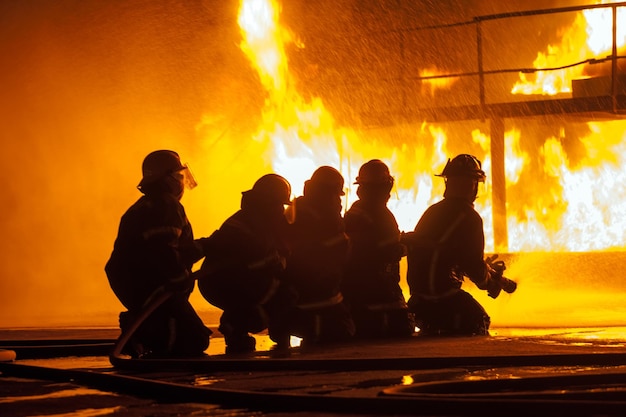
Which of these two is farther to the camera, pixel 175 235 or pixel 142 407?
pixel 175 235

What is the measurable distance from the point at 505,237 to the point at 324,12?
4.80 metres

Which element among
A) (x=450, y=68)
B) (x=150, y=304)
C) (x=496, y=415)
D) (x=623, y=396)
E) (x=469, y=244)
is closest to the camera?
(x=496, y=415)

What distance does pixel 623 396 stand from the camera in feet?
17.2

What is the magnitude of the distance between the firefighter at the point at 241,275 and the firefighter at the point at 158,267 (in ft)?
1.00

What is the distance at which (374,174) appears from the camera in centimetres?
993

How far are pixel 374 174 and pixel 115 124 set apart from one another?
1025 cm

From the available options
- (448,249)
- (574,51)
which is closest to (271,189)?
(448,249)

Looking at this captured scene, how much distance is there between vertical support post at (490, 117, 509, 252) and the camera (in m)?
17.7

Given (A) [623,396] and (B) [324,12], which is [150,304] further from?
(B) [324,12]

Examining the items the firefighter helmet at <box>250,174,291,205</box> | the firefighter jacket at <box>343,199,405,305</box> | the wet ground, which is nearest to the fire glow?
the firefighter jacket at <box>343,199,405,305</box>

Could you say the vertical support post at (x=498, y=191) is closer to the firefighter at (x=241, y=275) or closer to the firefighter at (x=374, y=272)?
the firefighter at (x=374, y=272)

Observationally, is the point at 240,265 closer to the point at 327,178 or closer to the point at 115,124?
the point at 327,178

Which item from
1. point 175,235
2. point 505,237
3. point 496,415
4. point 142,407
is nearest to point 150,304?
point 175,235

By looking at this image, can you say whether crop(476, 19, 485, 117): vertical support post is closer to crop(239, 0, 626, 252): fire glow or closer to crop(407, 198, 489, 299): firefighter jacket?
crop(239, 0, 626, 252): fire glow
